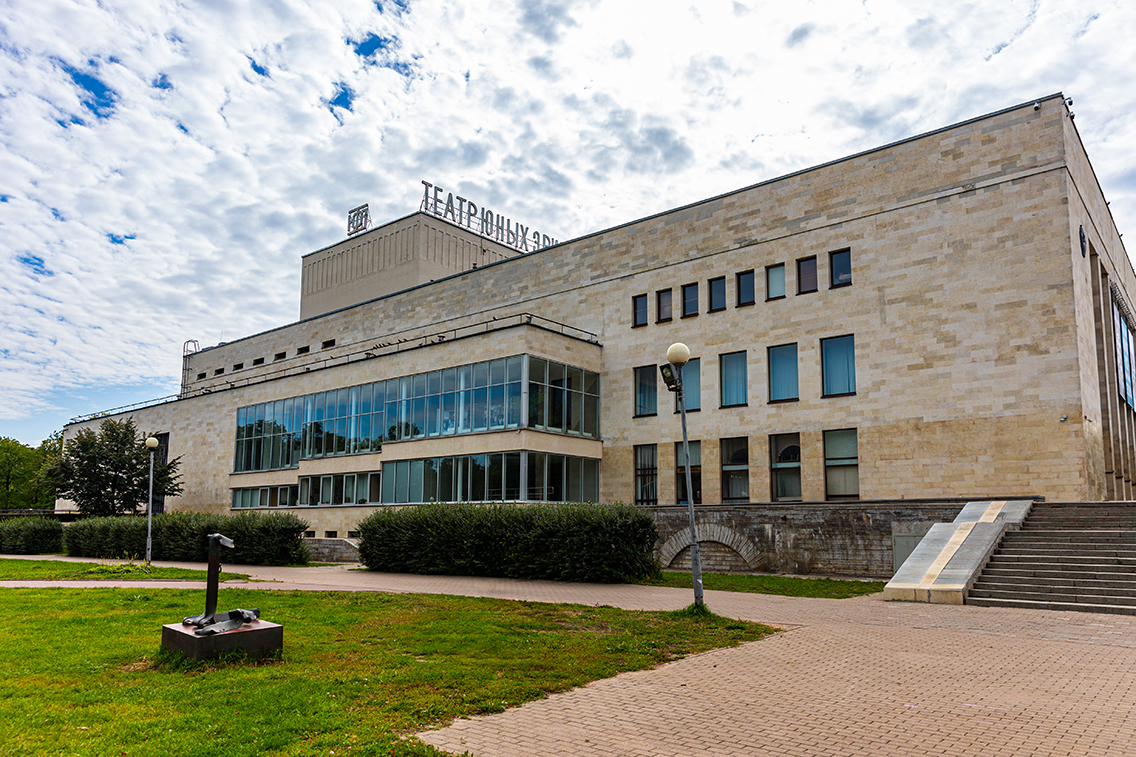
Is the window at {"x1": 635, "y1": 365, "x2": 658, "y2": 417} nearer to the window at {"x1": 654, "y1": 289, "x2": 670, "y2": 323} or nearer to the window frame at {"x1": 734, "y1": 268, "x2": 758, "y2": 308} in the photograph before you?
the window at {"x1": 654, "y1": 289, "x2": 670, "y2": 323}

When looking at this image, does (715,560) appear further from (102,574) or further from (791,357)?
(102,574)

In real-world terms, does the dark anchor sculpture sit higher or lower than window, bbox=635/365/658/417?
lower

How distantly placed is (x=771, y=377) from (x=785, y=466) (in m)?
3.63

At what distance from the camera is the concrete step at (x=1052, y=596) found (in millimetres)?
14971

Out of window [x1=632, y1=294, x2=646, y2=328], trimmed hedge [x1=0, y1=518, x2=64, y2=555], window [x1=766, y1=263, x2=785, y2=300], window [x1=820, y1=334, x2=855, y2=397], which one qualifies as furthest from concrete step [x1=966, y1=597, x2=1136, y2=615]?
trimmed hedge [x1=0, y1=518, x2=64, y2=555]

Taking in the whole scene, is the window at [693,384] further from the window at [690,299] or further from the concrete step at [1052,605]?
the concrete step at [1052,605]

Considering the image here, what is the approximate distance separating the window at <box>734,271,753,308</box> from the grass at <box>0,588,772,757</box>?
20.4 m

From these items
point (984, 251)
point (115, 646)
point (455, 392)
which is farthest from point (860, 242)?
point (115, 646)

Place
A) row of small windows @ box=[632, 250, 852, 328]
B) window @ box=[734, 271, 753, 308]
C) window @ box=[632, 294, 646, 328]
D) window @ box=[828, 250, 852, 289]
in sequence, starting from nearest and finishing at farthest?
window @ box=[828, 250, 852, 289], row of small windows @ box=[632, 250, 852, 328], window @ box=[734, 271, 753, 308], window @ box=[632, 294, 646, 328]

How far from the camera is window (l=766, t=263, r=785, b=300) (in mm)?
31219

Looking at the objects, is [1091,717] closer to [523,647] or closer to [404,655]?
[523,647]

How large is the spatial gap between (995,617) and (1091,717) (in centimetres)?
754

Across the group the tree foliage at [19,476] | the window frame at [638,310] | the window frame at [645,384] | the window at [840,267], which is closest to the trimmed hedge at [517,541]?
the window frame at [645,384]

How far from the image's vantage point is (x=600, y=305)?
120 feet
